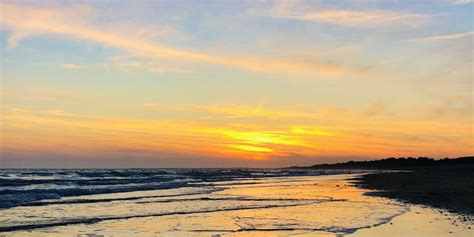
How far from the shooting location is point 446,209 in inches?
860

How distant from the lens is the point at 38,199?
1173 inches

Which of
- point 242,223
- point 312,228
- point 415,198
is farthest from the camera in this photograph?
point 415,198

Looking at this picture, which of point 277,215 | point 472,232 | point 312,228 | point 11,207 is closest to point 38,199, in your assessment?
point 11,207

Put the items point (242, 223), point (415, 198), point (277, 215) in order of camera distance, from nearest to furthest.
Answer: point (242, 223), point (277, 215), point (415, 198)

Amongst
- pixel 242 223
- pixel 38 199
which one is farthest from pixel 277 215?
pixel 38 199

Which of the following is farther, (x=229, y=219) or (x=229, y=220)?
(x=229, y=219)

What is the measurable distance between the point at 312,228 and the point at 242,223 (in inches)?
108

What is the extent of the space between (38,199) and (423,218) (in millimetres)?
21688

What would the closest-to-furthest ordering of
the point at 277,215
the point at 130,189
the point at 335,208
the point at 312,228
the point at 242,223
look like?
the point at 312,228 → the point at 242,223 → the point at 277,215 → the point at 335,208 → the point at 130,189

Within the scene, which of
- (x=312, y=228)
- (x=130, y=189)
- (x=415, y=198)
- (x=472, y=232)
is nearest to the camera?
(x=472, y=232)

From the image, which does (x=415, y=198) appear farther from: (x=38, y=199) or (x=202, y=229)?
(x=38, y=199)

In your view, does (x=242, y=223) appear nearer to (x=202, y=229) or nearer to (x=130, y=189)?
(x=202, y=229)

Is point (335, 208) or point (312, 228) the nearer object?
point (312, 228)

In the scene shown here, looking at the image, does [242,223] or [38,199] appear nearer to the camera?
[242,223]
